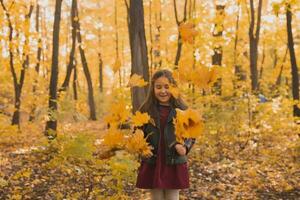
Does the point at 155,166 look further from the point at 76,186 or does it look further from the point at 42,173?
the point at 42,173

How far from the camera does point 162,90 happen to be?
372 cm

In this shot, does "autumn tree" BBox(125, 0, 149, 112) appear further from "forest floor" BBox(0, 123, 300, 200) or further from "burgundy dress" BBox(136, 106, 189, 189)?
"burgundy dress" BBox(136, 106, 189, 189)

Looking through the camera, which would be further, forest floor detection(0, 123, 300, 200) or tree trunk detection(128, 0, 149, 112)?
tree trunk detection(128, 0, 149, 112)

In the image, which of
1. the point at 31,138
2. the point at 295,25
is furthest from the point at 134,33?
the point at 295,25

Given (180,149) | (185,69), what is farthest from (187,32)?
(180,149)

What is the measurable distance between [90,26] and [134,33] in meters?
17.8

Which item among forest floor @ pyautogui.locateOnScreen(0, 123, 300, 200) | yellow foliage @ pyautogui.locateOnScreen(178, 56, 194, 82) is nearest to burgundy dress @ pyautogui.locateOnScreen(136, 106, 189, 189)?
yellow foliage @ pyautogui.locateOnScreen(178, 56, 194, 82)

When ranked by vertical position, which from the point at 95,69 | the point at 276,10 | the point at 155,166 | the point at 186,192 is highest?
the point at 95,69

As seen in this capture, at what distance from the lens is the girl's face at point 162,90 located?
12.2 feet

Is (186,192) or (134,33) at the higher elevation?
(134,33)

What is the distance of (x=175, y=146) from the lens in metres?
3.51

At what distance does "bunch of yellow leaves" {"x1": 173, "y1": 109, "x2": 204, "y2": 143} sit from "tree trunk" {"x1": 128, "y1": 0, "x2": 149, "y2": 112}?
15.3ft

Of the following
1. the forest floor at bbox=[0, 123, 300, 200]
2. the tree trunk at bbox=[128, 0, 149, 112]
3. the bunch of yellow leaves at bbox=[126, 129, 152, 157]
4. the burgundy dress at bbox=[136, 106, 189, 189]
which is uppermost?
the tree trunk at bbox=[128, 0, 149, 112]

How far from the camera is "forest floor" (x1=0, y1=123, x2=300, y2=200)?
6195 millimetres
